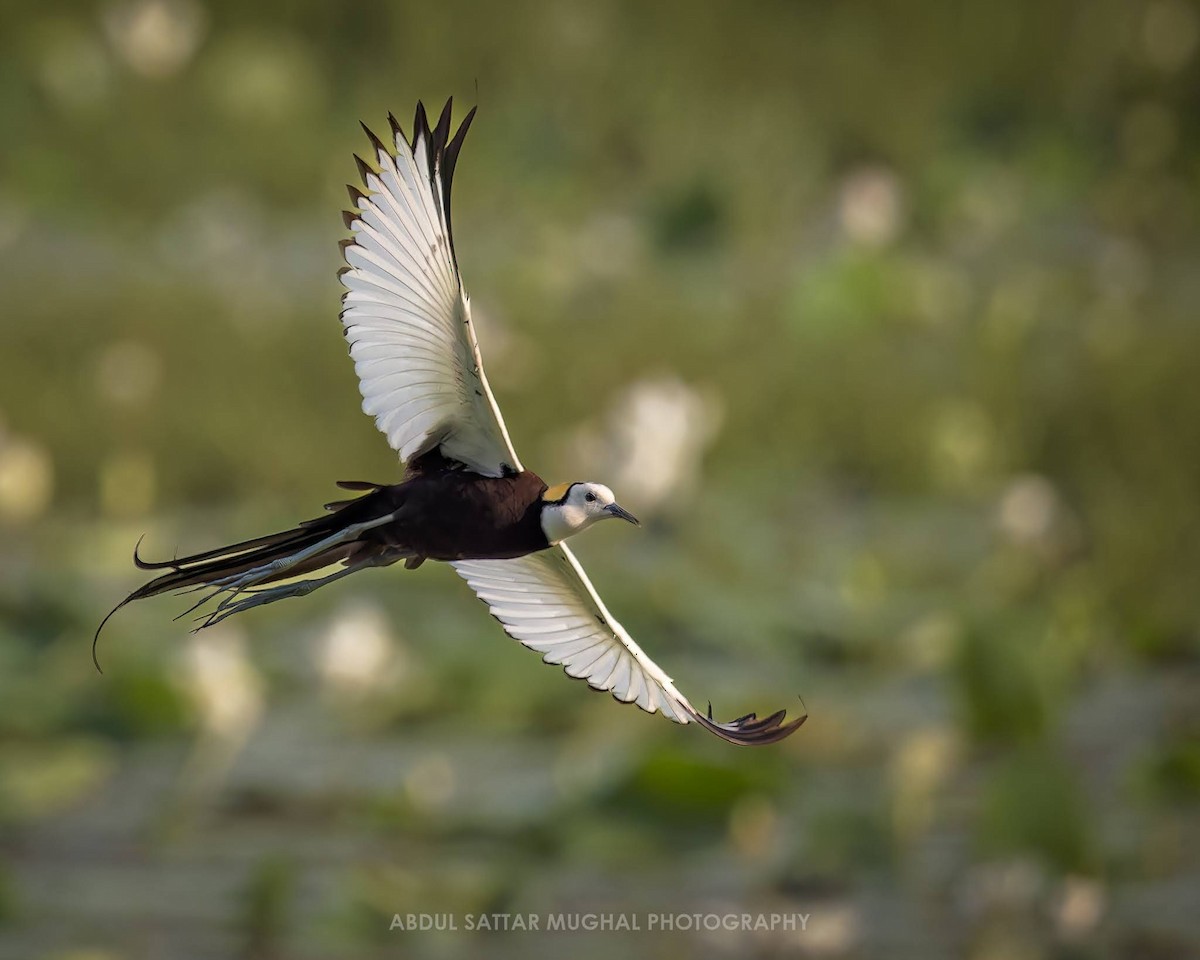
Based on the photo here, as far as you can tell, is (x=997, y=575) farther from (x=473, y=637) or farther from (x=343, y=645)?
(x=343, y=645)

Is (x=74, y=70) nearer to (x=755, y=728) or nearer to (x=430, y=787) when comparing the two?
(x=430, y=787)

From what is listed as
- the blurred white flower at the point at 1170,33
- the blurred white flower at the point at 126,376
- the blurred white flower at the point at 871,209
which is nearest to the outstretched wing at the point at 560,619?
the blurred white flower at the point at 126,376

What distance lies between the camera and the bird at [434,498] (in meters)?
0.28

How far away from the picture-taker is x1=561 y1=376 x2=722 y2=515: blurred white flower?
125 cm

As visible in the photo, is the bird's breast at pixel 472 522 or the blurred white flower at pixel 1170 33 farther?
the blurred white flower at pixel 1170 33

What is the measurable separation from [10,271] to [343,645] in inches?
32.1

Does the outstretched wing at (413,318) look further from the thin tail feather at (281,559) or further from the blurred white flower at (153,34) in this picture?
the blurred white flower at (153,34)

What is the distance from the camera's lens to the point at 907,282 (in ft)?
5.85

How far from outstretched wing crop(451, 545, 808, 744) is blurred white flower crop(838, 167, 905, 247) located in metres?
1.52

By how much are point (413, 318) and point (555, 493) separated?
51 millimetres

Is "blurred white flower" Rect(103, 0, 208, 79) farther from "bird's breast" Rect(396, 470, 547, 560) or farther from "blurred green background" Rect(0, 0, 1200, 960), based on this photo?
"bird's breast" Rect(396, 470, 547, 560)

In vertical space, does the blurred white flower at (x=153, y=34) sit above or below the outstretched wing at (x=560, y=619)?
above

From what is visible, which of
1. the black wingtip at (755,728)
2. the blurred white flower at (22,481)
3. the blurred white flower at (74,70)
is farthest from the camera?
the blurred white flower at (74,70)

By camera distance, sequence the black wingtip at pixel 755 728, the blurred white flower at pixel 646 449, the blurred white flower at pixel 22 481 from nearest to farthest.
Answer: the black wingtip at pixel 755 728, the blurred white flower at pixel 646 449, the blurred white flower at pixel 22 481
